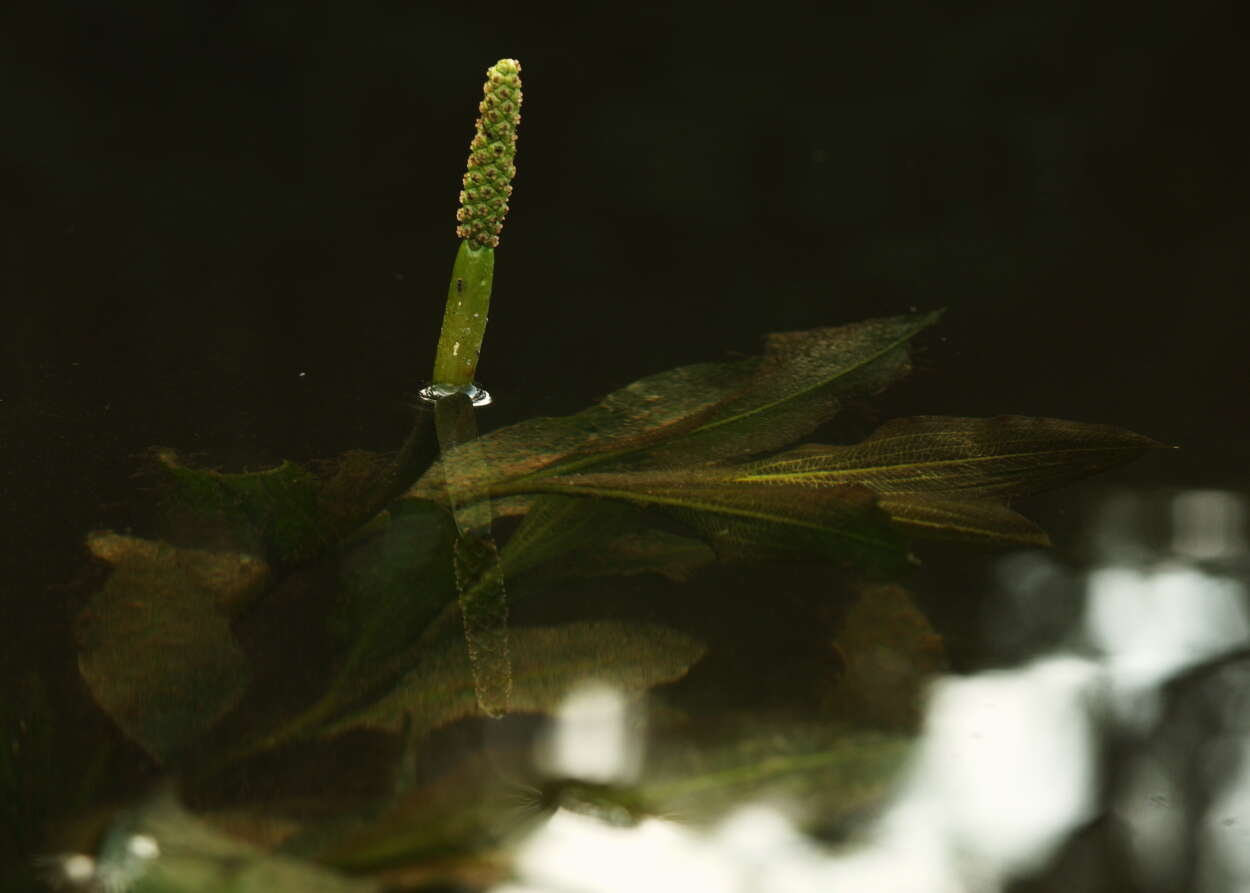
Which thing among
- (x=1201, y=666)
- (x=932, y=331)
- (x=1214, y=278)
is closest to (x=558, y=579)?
(x=1201, y=666)

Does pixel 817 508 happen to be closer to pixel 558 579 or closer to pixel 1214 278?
pixel 558 579

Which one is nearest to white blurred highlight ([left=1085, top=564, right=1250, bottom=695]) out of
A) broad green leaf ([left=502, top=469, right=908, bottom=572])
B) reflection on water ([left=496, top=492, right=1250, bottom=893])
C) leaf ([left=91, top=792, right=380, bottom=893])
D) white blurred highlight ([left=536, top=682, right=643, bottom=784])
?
reflection on water ([left=496, top=492, right=1250, bottom=893])

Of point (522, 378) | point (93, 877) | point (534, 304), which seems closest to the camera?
point (93, 877)

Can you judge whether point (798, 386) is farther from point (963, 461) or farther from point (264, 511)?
point (264, 511)

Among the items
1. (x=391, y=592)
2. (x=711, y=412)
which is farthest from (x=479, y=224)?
(x=391, y=592)

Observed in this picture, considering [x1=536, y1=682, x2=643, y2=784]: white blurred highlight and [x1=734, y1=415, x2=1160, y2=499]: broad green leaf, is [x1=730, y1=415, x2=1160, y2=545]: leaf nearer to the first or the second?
[x1=734, y1=415, x2=1160, y2=499]: broad green leaf

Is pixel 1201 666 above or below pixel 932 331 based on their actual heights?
below

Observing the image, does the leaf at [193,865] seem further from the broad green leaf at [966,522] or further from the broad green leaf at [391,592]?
the broad green leaf at [966,522]
